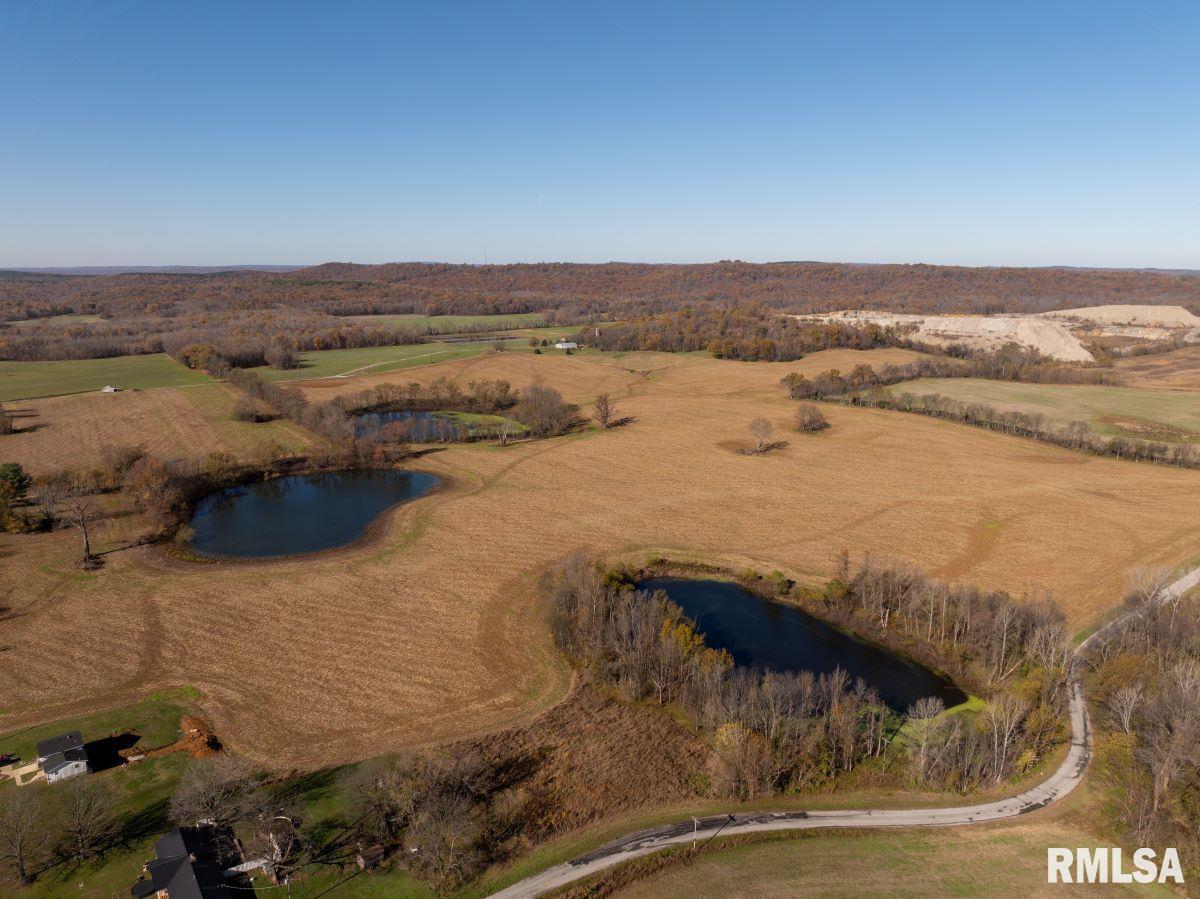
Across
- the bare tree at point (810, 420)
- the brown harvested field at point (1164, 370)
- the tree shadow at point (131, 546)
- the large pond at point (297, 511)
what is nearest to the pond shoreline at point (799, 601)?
the large pond at point (297, 511)

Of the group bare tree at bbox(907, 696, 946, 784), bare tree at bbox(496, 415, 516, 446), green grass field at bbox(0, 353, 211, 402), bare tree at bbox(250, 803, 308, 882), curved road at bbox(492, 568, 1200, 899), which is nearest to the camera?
bare tree at bbox(250, 803, 308, 882)

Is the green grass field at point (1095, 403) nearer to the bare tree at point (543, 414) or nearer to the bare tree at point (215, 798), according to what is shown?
the bare tree at point (543, 414)

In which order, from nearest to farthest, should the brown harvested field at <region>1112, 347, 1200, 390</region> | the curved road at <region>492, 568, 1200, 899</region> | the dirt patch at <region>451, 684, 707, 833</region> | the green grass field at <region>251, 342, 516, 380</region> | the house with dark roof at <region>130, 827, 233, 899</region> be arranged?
the house with dark roof at <region>130, 827, 233, 899</region> < the curved road at <region>492, 568, 1200, 899</region> < the dirt patch at <region>451, 684, 707, 833</region> < the brown harvested field at <region>1112, 347, 1200, 390</region> < the green grass field at <region>251, 342, 516, 380</region>

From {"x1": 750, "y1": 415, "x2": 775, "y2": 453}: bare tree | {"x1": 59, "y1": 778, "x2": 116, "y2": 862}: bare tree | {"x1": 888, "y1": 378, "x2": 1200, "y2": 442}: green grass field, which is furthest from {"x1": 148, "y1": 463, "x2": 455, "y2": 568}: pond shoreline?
{"x1": 888, "y1": 378, "x2": 1200, "y2": 442}: green grass field

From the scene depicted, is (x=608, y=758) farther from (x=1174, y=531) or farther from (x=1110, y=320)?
(x=1110, y=320)

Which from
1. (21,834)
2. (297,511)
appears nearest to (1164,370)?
(297,511)

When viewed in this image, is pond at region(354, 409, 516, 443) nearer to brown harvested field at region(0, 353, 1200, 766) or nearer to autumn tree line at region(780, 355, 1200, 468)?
brown harvested field at region(0, 353, 1200, 766)
